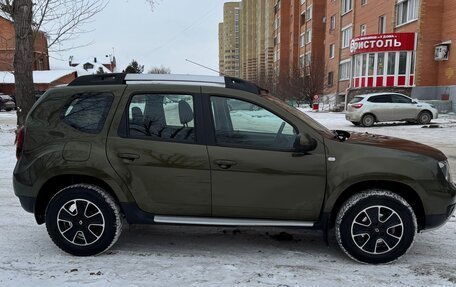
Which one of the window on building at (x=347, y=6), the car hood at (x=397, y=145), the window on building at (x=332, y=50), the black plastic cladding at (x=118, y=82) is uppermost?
the window on building at (x=347, y=6)

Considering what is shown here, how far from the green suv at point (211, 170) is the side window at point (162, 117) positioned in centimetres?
1

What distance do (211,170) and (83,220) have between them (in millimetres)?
1384

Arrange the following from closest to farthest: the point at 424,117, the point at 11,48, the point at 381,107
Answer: the point at 381,107 → the point at 424,117 → the point at 11,48

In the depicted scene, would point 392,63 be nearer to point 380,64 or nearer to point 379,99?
point 380,64

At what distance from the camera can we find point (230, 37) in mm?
110688

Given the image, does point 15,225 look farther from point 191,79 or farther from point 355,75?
point 355,75

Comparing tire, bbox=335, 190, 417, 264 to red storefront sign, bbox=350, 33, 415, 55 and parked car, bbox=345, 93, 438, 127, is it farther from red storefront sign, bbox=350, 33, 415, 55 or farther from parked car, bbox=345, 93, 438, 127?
red storefront sign, bbox=350, 33, 415, 55

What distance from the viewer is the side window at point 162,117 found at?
392 centimetres

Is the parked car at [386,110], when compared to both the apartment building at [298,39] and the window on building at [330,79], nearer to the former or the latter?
the apartment building at [298,39]

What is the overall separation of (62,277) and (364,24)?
33049mm

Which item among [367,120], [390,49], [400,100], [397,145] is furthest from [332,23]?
[397,145]

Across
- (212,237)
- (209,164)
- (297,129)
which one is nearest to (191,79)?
(209,164)

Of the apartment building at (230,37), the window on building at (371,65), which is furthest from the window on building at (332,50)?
the apartment building at (230,37)

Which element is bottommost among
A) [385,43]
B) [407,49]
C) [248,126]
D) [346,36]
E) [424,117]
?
[424,117]
